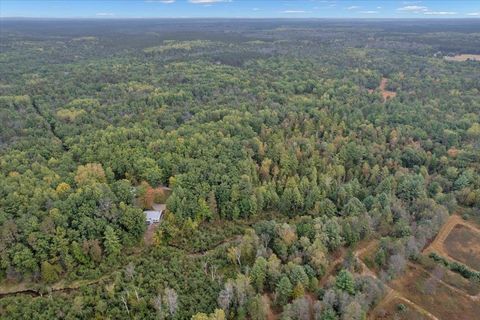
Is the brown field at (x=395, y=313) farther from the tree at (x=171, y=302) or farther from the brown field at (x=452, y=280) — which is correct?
the tree at (x=171, y=302)

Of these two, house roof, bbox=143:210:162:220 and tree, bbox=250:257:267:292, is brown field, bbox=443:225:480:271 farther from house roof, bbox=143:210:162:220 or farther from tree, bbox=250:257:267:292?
house roof, bbox=143:210:162:220

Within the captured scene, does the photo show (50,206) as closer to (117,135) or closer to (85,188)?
(85,188)

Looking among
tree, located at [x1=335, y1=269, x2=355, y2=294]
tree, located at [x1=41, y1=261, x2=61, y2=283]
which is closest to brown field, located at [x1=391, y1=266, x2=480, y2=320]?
tree, located at [x1=335, y1=269, x2=355, y2=294]

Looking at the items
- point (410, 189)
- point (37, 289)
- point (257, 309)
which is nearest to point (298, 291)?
point (257, 309)

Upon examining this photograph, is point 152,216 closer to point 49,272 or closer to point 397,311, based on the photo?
point 49,272

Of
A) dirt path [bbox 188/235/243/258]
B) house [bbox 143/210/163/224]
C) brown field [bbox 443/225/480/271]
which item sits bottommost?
brown field [bbox 443/225/480/271]

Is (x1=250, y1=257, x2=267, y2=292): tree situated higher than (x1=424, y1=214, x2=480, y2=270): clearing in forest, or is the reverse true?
(x1=250, y1=257, x2=267, y2=292): tree

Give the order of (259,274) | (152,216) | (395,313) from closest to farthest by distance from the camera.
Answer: (395,313) → (259,274) → (152,216)

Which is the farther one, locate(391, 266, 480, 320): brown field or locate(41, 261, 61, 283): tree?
locate(41, 261, 61, 283): tree
